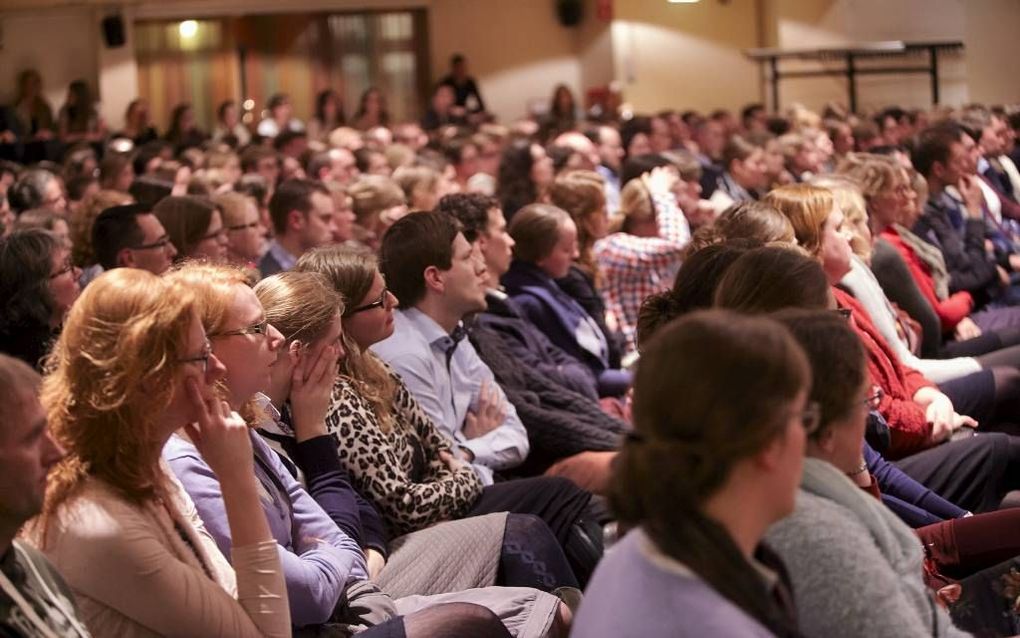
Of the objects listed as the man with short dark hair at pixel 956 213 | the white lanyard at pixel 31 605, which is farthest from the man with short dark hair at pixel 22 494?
the man with short dark hair at pixel 956 213

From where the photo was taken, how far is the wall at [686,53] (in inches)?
620

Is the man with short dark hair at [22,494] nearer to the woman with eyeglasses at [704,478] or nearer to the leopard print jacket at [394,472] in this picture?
the woman with eyeglasses at [704,478]

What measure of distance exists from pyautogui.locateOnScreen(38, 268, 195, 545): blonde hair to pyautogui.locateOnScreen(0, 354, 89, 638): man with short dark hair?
0.26 m

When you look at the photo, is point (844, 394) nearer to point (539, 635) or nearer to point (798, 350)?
point (798, 350)

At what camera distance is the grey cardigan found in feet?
5.77

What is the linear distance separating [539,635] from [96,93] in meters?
13.2

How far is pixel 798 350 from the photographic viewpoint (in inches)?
62.2

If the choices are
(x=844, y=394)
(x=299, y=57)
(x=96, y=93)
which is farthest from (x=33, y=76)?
(x=844, y=394)

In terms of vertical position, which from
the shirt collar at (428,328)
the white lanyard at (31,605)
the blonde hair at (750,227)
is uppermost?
the blonde hair at (750,227)

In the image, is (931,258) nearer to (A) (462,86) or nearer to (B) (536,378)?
(B) (536,378)

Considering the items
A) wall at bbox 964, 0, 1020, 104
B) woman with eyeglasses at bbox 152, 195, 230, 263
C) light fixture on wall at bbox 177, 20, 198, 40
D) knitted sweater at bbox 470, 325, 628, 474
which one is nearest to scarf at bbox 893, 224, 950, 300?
knitted sweater at bbox 470, 325, 628, 474

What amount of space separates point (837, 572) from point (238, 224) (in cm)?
413

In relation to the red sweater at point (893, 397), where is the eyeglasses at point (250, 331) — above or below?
above

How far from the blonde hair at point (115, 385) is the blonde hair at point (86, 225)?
2948 mm
